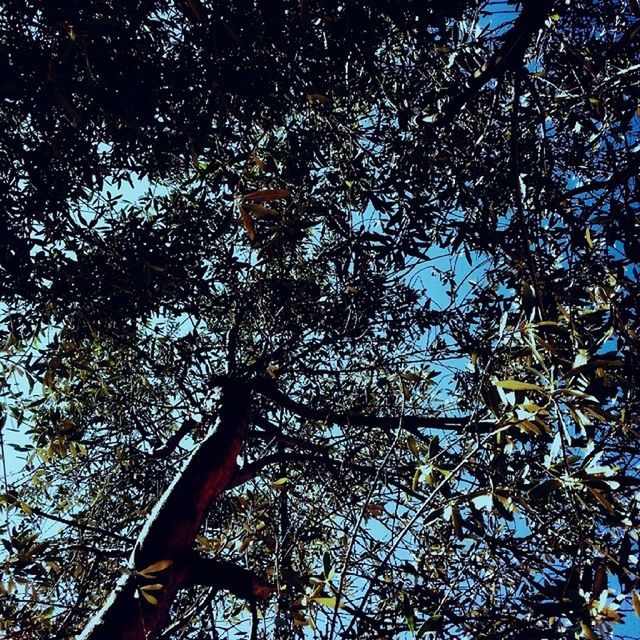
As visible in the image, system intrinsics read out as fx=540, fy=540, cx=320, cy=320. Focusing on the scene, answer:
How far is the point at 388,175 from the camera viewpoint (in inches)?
171

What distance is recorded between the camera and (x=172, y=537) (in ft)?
11.0

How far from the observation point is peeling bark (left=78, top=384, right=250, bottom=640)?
291 cm

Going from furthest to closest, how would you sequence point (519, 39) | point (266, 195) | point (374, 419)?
1. point (374, 419)
2. point (519, 39)
3. point (266, 195)

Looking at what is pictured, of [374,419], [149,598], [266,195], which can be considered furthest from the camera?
[374,419]

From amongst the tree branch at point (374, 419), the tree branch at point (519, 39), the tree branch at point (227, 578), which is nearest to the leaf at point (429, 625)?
the tree branch at point (227, 578)

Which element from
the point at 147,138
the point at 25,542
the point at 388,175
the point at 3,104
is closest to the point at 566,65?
the point at 388,175

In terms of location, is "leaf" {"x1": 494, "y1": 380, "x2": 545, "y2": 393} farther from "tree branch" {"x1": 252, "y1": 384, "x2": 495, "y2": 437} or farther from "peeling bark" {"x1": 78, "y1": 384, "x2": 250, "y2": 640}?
"tree branch" {"x1": 252, "y1": 384, "x2": 495, "y2": 437}

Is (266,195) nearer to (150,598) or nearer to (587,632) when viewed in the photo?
(587,632)

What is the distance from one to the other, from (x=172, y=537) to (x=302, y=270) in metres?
2.79

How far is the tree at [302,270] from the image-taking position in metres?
2.86

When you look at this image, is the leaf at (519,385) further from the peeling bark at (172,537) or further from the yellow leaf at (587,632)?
the peeling bark at (172,537)

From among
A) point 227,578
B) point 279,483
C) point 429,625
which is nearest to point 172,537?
point 227,578

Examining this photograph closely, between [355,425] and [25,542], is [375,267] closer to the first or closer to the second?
[355,425]

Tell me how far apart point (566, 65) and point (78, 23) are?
3.24 metres
